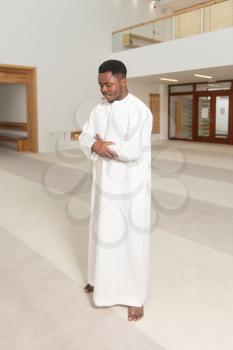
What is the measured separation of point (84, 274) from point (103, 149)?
3.93 feet

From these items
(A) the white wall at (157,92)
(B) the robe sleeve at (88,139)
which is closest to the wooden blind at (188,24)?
(A) the white wall at (157,92)

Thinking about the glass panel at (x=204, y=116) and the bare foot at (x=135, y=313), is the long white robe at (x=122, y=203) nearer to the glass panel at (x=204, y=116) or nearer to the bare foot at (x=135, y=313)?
the bare foot at (x=135, y=313)

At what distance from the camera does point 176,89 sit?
14.1 meters

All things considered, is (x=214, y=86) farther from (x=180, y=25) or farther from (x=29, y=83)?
(x=29, y=83)

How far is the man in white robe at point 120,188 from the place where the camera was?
197 centimetres

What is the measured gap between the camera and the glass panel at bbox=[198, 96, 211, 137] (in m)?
13.3

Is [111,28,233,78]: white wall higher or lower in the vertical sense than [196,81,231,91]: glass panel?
higher

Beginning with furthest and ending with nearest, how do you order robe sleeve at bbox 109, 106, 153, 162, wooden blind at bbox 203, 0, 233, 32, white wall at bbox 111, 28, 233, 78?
white wall at bbox 111, 28, 233, 78
wooden blind at bbox 203, 0, 233, 32
robe sleeve at bbox 109, 106, 153, 162

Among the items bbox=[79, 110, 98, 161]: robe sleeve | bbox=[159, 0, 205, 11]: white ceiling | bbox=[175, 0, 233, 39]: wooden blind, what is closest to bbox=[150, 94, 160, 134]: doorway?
bbox=[159, 0, 205, 11]: white ceiling

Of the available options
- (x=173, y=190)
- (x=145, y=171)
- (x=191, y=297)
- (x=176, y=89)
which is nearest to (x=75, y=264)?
(x=191, y=297)

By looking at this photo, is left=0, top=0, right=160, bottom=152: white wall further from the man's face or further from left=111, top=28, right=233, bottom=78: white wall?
the man's face

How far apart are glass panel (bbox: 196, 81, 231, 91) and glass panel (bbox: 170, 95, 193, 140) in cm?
55

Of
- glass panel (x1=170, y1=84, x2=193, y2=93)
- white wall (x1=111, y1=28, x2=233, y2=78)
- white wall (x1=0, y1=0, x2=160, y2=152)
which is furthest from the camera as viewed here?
glass panel (x1=170, y1=84, x2=193, y2=93)

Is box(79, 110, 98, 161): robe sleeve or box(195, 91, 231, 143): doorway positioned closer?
box(79, 110, 98, 161): robe sleeve
